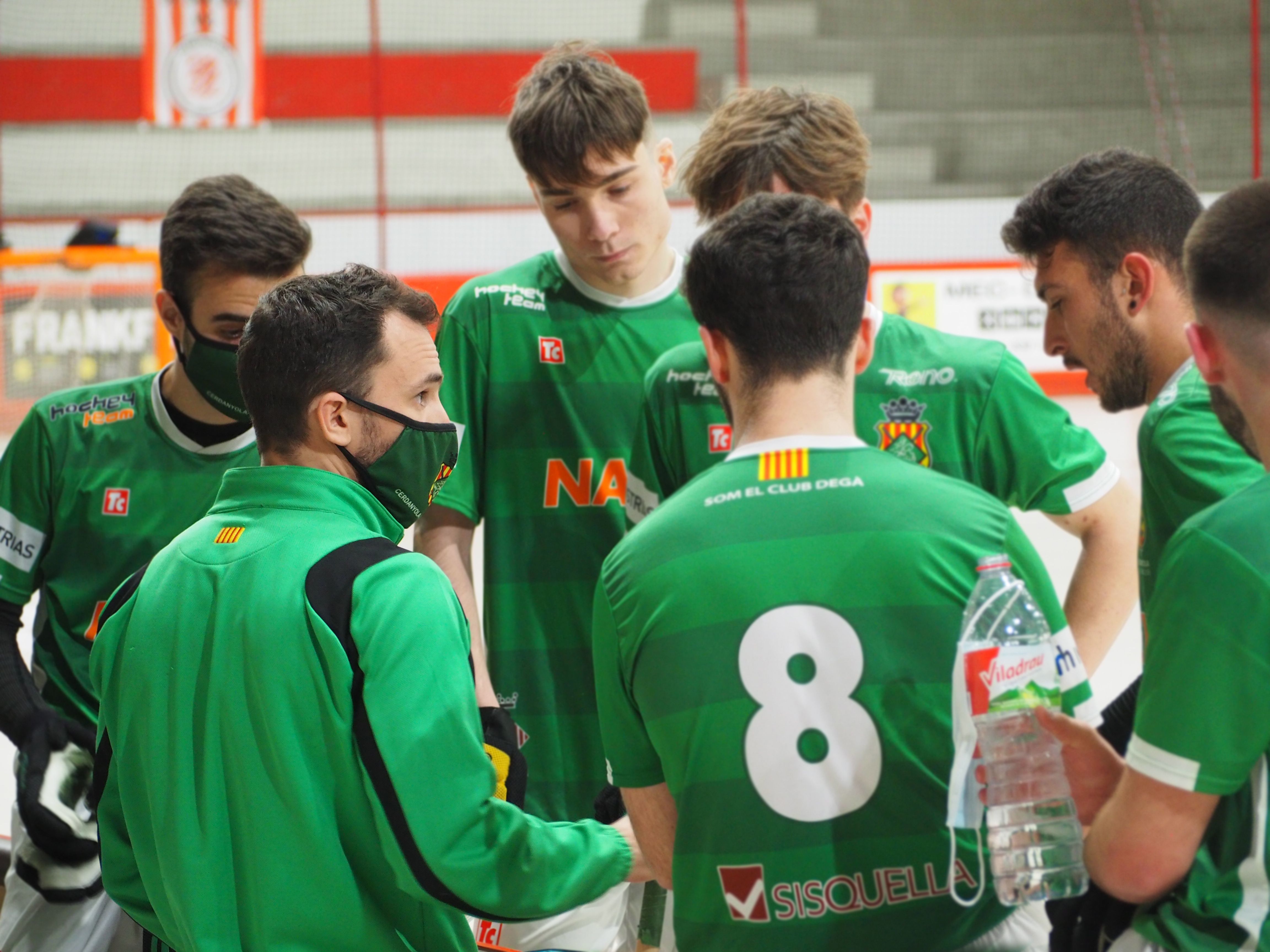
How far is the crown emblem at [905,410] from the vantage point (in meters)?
2.49

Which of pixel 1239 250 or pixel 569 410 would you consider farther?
pixel 569 410

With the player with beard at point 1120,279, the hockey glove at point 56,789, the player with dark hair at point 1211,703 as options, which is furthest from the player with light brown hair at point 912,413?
the hockey glove at point 56,789

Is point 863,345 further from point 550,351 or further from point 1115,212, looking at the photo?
point 550,351

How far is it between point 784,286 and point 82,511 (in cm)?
182

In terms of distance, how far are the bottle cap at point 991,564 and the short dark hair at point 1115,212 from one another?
1073 millimetres

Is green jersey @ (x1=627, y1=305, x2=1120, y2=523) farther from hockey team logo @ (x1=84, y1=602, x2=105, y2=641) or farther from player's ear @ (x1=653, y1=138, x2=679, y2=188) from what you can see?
hockey team logo @ (x1=84, y1=602, x2=105, y2=641)

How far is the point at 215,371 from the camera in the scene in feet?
9.24

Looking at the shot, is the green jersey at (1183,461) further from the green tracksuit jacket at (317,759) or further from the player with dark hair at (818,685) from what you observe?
the green tracksuit jacket at (317,759)

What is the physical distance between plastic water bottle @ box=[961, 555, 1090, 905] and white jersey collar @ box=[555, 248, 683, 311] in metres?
1.58

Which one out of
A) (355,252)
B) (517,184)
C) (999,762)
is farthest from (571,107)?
(517,184)

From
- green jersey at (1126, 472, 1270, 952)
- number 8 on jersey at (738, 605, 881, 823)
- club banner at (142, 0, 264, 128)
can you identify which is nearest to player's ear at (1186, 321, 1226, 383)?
green jersey at (1126, 472, 1270, 952)

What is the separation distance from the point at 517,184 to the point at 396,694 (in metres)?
12.3

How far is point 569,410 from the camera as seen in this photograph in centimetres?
295

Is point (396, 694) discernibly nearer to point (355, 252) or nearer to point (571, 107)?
point (571, 107)
